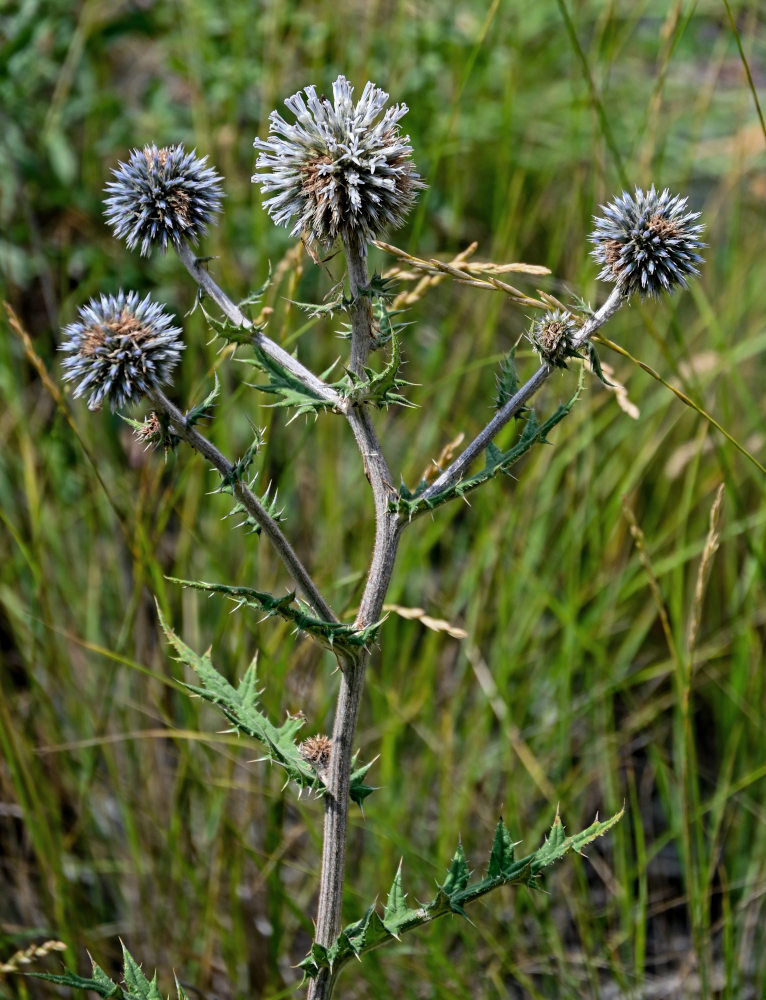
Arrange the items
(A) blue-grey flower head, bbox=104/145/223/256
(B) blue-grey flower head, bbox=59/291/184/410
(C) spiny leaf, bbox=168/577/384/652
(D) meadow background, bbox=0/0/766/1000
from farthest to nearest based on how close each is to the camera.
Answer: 1. (D) meadow background, bbox=0/0/766/1000
2. (A) blue-grey flower head, bbox=104/145/223/256
3. (B) blue-grey flower head, bbox=59/291/184/410
4. (C) spiny leaf, bbox=168/577/384/652

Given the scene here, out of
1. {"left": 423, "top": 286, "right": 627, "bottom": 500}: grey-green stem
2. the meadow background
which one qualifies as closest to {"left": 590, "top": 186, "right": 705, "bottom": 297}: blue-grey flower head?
{"left": 423, "top": 286, "right": 627, "bottom": 500}: grey-green stem

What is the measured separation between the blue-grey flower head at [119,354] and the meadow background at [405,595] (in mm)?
711

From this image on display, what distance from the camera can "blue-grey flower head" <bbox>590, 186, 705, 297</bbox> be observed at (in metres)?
1.48

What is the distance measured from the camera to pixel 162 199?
1.53m

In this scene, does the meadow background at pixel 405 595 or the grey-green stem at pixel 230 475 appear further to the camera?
the meadow background at pixel 405 595

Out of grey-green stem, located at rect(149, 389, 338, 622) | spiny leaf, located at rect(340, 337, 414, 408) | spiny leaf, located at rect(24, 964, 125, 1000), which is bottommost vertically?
spiny leaf, located at rect(24, 964, 125, 1000)

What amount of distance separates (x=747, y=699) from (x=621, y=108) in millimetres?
2929

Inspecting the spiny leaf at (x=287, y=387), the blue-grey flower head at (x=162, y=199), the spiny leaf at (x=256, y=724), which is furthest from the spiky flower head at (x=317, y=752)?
the blue-grey flower head at (x=162, y=199)

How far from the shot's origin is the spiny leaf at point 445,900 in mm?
1382

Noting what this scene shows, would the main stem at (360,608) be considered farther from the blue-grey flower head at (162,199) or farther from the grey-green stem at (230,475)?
the blue-grey flower head at (162,199)

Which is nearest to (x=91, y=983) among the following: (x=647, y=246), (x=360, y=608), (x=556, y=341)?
(x=360, y=608)

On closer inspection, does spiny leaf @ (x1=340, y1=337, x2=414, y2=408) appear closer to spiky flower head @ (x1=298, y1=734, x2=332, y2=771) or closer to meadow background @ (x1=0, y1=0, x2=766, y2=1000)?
spiky flower head @ (x1=298, y1=734, x2=332, y2=771)

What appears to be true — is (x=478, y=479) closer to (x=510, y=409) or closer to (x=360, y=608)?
(x=510, y=409)

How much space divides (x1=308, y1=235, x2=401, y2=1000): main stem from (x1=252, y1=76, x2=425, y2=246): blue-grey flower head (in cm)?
5
